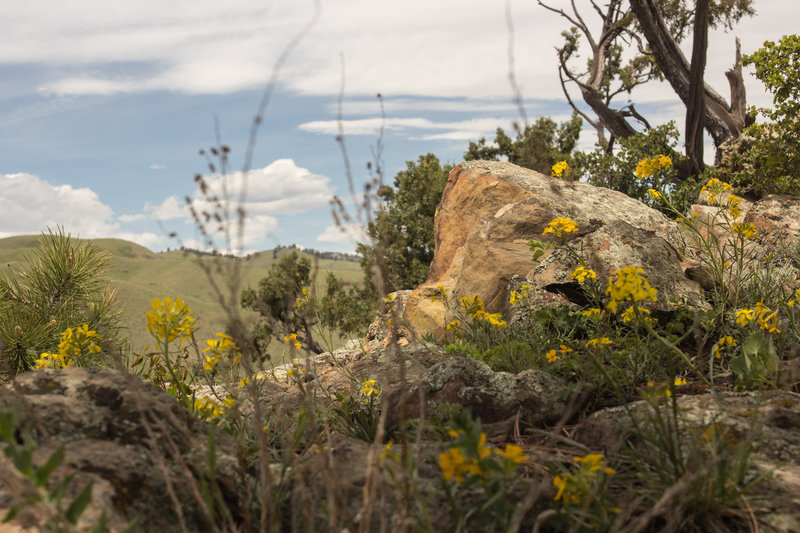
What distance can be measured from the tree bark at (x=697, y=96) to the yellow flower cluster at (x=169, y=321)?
1240 centimetres

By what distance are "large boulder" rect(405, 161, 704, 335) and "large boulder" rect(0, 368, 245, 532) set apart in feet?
11.3

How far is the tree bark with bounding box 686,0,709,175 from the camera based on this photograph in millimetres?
11820

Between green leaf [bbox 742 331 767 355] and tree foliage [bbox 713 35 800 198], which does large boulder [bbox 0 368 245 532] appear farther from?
tree foliage [bbox 713 35 800 198]

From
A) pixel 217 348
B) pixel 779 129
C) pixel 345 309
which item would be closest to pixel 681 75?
pixel 779 129

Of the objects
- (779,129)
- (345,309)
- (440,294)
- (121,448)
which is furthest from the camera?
(345,309)

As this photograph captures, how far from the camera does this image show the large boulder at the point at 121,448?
1800 millimetres

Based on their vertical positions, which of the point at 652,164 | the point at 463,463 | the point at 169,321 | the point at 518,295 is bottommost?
the point at 463,463

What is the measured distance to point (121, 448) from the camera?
6.84ft

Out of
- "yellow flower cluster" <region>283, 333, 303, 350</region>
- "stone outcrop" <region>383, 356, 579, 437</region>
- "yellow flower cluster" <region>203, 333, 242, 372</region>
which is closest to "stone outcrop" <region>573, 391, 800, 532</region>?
"stone outcrop" <region>383, 356, 579, 437</region>

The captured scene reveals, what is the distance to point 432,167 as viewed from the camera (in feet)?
62.2

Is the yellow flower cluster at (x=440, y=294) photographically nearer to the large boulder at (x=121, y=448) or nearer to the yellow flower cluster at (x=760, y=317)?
the yellow flower cluster at (x=760, y=317)

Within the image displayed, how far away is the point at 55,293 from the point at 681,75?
13.0 m

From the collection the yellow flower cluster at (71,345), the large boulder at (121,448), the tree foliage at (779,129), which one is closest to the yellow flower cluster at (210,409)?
the large boulder at (121,448)

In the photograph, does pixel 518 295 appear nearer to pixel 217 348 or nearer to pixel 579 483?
pixel 217 348
